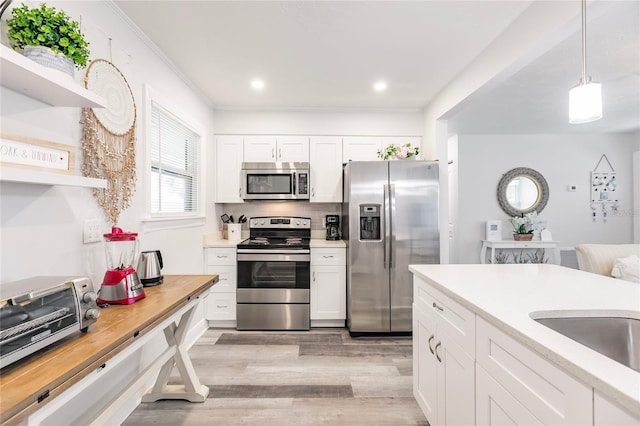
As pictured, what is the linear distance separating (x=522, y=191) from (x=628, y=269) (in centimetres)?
267

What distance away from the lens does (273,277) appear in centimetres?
335

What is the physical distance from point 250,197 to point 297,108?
128 centimetres

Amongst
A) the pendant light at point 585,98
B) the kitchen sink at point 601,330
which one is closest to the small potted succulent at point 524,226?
the pendant light at point 585,98

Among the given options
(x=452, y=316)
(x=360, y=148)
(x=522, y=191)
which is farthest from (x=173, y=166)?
(x=522, y=191)

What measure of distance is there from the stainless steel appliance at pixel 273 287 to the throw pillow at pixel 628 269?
3048 mm

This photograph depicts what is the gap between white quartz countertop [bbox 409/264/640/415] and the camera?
71 cm

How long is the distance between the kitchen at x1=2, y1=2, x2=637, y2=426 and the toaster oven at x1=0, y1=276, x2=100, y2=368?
0.36 meters

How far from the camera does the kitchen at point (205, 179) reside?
1347mm

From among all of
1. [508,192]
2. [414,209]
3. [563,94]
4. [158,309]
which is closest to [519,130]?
[508,192]

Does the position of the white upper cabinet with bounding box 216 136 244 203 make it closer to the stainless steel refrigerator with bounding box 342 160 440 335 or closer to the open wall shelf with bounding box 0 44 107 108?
the stainless steel refrigerator with bounding box 342 160 440 335

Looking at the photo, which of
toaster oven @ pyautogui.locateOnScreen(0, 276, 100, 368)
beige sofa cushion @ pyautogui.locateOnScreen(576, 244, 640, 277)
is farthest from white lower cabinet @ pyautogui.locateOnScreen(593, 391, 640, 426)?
beige sofa cushion @ pyautogui.locateOnScreen(576, 244, 640, 277)

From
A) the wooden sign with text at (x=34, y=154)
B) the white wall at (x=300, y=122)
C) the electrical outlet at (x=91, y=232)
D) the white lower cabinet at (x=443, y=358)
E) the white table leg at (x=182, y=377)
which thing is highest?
the white wall at (x=300, y=122)

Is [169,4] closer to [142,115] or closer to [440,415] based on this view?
[142,115]

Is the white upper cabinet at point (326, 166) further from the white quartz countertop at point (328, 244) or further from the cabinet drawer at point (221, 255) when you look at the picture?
the cabinet drawer at point (221, 255)
